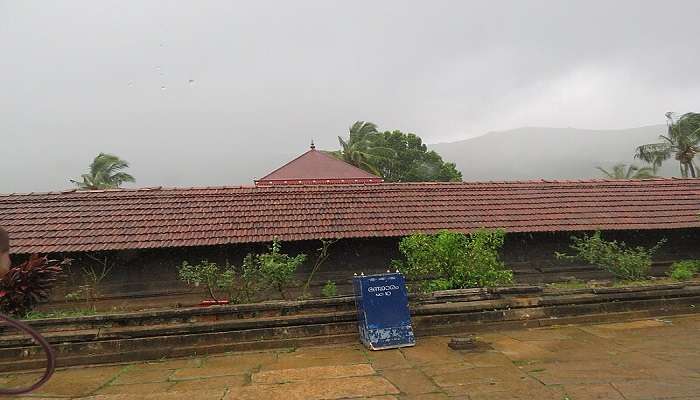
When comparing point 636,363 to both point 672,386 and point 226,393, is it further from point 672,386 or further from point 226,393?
point 226,393

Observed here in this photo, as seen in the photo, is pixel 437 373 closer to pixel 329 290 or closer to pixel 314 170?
pixel 329 290

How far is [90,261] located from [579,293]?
10.1 metres

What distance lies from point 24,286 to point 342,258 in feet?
20.6

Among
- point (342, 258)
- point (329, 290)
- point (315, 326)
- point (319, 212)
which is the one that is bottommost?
point (329, 290)

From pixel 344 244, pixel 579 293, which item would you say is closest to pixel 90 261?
pixel 344 244

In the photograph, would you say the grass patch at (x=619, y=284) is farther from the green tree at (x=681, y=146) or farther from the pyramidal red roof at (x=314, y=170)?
the green tree at (x=681, y=146)

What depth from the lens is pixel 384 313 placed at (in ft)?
19.9

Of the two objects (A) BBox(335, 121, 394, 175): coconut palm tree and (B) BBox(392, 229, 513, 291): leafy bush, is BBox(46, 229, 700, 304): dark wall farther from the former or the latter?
(A) BBox(335, 121, 394, 175): coconut palm tree

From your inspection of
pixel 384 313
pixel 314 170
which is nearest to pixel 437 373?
Result: pixel 384 313

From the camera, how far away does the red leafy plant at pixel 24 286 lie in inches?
291

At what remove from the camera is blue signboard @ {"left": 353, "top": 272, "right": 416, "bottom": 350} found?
19.6ft

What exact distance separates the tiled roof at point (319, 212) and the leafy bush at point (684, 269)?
3.22ft

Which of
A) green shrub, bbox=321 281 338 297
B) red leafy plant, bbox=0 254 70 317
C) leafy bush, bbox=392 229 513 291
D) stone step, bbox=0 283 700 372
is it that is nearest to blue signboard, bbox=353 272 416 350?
stone step, bbox=0 283 700 372

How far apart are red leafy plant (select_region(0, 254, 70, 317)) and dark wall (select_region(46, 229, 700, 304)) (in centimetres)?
203
